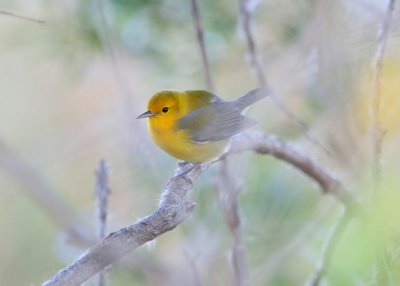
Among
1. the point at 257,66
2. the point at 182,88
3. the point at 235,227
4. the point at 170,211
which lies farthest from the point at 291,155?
the point at 182,88

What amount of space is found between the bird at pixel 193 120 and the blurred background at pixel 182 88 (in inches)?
3.7

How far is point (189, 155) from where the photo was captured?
2.64 metres

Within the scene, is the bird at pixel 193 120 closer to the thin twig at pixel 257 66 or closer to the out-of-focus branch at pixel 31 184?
the thin twig at pixel 257 66

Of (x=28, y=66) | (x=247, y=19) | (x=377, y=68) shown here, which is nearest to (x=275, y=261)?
(x=247, y=19)

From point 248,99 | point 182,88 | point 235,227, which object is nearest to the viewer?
point 235,227

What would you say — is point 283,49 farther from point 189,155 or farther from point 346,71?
point 346,71

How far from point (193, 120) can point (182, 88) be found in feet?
2.32

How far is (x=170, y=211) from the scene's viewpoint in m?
1.24

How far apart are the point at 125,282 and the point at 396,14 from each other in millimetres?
1528

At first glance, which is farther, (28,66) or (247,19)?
(28,66)

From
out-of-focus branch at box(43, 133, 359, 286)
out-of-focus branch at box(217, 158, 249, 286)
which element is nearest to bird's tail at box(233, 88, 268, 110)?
out-of-focus branch at box(43, 133, 359, 286)

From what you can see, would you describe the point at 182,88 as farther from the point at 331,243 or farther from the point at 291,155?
the point at 331,243

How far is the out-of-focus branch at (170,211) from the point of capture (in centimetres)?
94

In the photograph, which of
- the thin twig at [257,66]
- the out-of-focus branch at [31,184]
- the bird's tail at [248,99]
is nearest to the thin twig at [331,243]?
the thin twig at [257,66]
